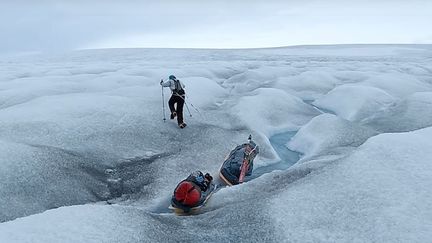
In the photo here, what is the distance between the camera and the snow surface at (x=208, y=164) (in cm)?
641

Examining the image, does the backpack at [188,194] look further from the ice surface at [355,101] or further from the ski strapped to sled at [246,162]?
the ice surface at [355,101]

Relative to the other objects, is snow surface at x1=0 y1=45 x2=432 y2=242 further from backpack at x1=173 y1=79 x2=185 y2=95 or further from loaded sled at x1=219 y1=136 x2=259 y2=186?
backpack at x1=173 y1=79 x2=185 y2=95

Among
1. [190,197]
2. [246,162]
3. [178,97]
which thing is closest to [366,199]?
[190,197]

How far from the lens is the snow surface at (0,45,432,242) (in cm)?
641

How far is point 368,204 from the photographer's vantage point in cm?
674

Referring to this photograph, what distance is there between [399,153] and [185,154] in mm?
6852

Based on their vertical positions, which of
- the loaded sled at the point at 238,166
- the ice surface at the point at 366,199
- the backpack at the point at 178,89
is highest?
the backpack at the point at 178,89

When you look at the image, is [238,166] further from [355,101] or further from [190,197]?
[355,101]

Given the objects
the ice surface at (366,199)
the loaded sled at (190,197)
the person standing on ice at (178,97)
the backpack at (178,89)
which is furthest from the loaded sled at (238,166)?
the backpack at (178,89)

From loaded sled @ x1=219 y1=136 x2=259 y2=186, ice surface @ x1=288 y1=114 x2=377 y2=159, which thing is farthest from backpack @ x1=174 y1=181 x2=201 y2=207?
ice surface @ x1=288 y1=114 x2=377 y2=159

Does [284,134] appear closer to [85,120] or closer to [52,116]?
[85,120]

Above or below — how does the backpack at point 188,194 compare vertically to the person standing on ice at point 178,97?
below

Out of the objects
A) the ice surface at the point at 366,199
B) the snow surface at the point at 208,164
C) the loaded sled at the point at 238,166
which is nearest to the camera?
the ice surface at the point at 366,199

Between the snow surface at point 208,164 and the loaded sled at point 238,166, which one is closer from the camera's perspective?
→ the snow surface at point 208,164
